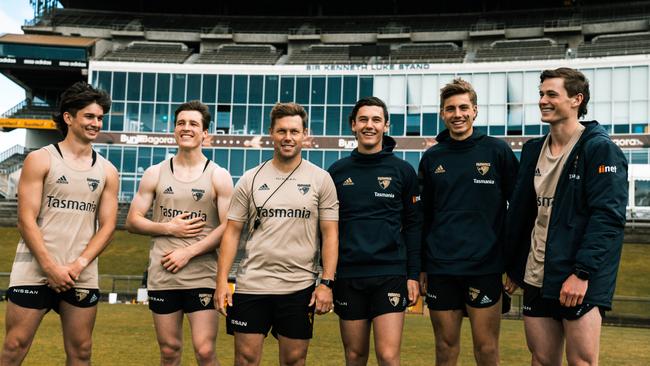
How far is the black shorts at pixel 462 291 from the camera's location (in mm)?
5383

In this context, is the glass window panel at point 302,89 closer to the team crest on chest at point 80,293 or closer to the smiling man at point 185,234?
the smiling man at point 185,234

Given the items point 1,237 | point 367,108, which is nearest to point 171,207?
point 367,108

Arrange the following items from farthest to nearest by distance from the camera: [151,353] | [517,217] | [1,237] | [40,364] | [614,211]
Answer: [1,237]
[151,353]
[40,364]
[517,217]
[614,211]

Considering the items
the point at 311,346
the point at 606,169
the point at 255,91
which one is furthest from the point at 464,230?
the point at 255,91

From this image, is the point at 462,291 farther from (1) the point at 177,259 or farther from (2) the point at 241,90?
(2) the point at 241,90

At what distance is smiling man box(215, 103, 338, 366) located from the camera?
16.9 feet

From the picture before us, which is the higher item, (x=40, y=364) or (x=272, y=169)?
(x=272, y=169)

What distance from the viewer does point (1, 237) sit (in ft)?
106

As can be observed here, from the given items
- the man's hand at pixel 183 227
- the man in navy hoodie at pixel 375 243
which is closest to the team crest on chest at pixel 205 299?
the man's hand at pixel 183 227

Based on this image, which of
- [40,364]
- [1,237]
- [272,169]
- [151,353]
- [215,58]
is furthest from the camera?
[215,58]

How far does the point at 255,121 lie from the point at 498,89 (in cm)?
1586

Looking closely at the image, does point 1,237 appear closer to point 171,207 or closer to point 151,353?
point 151,353

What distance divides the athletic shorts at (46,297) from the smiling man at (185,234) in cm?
54

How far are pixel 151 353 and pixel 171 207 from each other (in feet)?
16.9
